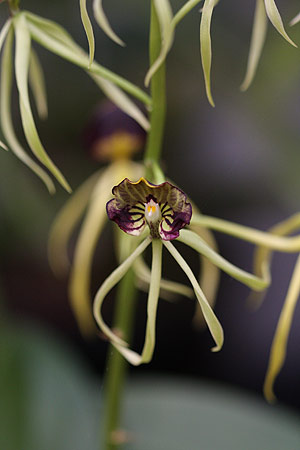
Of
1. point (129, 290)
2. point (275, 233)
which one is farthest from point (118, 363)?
point (275, 233)

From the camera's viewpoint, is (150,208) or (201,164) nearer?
(150,208)

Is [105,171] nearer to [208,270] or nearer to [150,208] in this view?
[208,270]

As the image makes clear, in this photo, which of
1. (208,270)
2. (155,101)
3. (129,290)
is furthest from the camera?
(208,270)

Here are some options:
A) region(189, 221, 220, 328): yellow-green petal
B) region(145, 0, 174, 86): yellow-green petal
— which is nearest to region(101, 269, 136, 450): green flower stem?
region(189, 221, 220, 328): yellow-green petal

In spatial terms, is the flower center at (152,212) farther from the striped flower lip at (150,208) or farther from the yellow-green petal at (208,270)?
the yellow-green petal at (208,270)

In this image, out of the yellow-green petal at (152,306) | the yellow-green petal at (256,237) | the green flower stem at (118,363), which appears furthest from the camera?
the green flower stem at (118,363)

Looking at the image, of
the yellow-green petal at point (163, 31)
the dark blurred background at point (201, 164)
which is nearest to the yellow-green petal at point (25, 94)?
the yellow-green petal at point (163, 31)

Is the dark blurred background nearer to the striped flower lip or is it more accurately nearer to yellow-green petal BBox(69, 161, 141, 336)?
yellow-green petal BBox(69, 161, 141, 336)
